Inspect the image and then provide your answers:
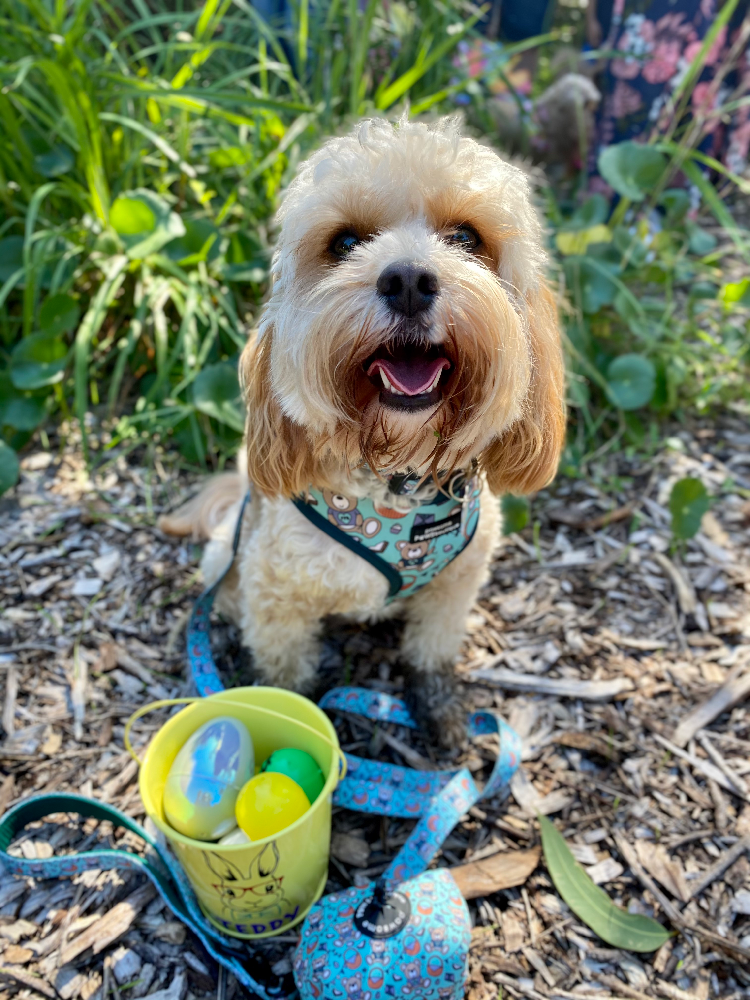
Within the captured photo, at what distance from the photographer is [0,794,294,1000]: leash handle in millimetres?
1694

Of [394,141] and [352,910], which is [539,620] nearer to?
[352,910]

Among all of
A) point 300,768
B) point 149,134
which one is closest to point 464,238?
point 300,768

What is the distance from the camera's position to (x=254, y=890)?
1.57 m

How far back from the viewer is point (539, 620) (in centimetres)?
263

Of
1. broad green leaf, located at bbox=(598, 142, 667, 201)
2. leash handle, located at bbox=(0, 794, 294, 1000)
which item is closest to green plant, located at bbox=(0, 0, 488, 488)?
broad green leaf, located at bbox=(598, 142, 667, 201)

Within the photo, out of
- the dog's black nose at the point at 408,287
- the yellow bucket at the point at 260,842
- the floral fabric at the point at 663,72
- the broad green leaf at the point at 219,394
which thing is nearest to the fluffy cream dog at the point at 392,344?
the dog's black nose at the point at 408,287

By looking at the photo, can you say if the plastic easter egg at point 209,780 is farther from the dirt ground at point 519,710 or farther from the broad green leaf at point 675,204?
the broad green leaf at point 675,204

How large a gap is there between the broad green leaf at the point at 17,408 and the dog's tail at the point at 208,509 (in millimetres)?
789

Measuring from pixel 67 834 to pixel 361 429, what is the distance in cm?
145

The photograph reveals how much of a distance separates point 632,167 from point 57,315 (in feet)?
8.59

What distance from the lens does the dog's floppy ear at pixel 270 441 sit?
5.41 ft

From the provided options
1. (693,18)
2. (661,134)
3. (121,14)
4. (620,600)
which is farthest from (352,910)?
(121,14)

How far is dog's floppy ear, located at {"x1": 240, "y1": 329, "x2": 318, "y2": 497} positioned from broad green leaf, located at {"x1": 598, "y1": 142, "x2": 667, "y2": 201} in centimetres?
221

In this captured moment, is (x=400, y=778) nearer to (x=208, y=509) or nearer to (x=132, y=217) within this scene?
(x=208, y=509)
